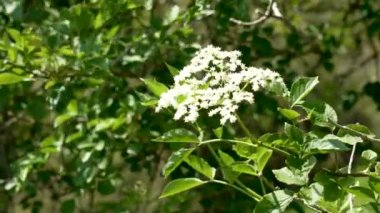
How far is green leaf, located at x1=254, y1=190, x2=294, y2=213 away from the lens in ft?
4.03

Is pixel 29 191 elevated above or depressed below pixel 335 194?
below

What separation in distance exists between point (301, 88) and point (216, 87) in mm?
124

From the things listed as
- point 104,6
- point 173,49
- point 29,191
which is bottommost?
point 29,191

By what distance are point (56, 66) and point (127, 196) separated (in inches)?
20.0

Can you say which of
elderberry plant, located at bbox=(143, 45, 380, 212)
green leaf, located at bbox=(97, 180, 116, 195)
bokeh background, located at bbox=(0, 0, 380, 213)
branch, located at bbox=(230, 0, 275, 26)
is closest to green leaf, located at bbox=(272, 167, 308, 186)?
elderberry plant, located at bbox=(143, 45, 380, 212)

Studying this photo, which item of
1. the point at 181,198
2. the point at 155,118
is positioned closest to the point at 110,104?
the point at 155,118

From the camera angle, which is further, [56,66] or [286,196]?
[56,66]

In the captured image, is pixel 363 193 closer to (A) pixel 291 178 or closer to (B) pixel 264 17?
(A) pixel 291 178

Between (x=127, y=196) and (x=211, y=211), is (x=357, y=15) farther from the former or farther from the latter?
(x=127, y=196)

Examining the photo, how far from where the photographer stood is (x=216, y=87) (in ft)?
4.14

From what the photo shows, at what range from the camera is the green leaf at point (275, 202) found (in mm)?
1228

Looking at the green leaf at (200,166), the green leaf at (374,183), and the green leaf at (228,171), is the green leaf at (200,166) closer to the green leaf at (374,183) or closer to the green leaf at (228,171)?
the green leaf at (228,171)

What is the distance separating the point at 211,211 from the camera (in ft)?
8.95

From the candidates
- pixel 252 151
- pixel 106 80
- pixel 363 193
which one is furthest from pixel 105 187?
pixel 363 193
